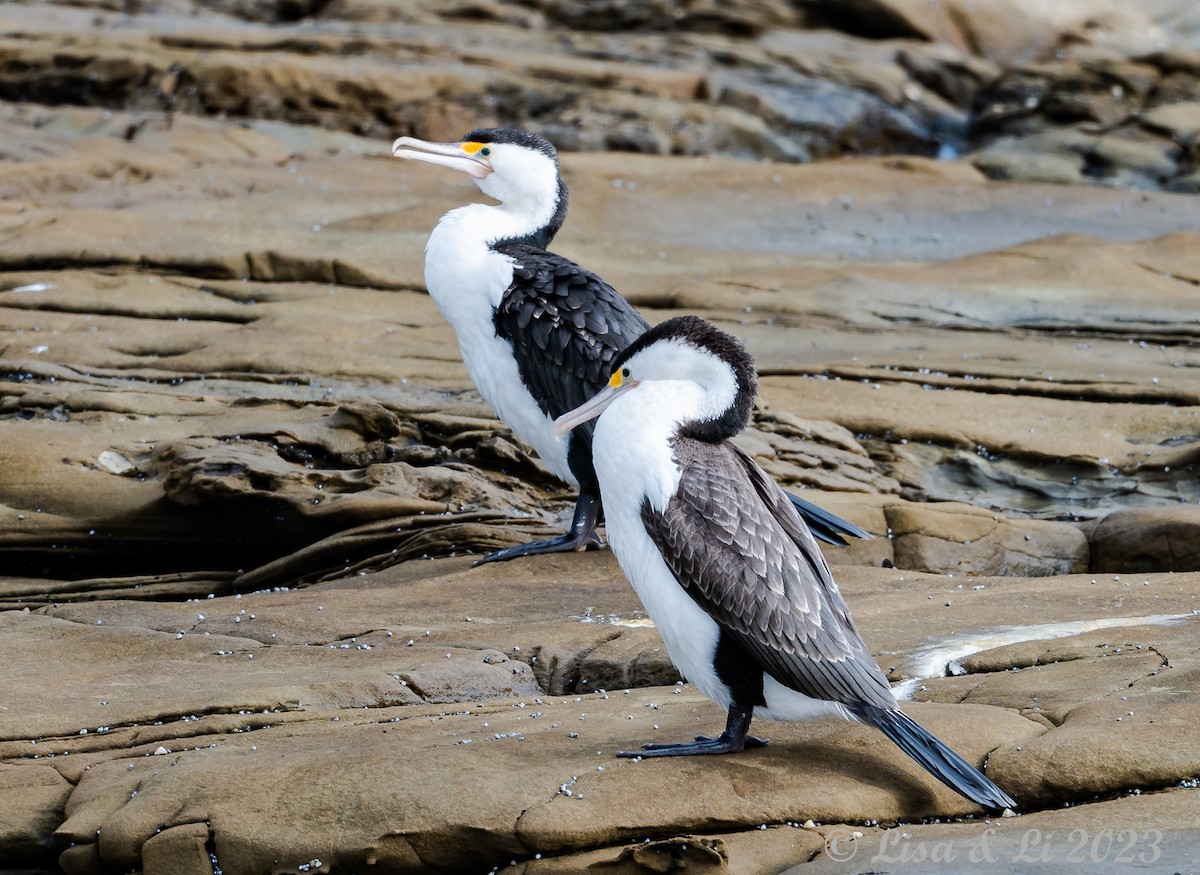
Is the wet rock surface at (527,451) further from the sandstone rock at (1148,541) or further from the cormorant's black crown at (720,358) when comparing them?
the cormorant's black crown at (720,358)

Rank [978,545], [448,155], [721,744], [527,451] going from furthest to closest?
[527,451], [448,155], [978,545], [721,744]

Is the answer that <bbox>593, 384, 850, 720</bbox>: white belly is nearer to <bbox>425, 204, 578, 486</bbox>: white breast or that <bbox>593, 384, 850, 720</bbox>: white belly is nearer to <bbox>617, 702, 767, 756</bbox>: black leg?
<bbox>617, 702, 767, 756</bbox>: black leg

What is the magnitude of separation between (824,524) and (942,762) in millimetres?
2450

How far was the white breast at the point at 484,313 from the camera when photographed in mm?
6871

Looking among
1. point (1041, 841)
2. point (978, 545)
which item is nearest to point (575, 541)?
point (978, 545)

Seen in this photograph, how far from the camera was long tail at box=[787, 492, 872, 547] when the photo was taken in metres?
6.45

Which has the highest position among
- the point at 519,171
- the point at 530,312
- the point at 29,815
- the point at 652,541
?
the point at 519,171

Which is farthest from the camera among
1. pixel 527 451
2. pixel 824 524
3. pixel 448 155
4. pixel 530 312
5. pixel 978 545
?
pixel 527 451

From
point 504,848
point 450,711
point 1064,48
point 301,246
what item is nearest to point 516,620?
point 450,711

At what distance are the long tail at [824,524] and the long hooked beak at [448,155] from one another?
2.20 metres

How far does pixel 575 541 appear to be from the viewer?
6789 mm

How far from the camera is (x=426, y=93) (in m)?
13.6

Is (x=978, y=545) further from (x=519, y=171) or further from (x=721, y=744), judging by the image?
(x=721, y=744)

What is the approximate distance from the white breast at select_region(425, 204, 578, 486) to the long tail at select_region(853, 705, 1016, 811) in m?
2.82
